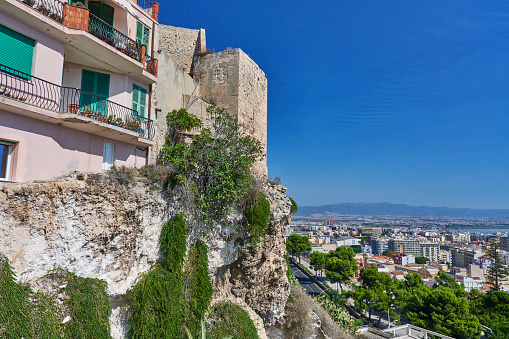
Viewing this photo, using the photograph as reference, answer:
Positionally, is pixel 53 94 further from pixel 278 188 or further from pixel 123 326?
pixel 278 188

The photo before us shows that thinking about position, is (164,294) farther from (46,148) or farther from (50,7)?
(50,7)

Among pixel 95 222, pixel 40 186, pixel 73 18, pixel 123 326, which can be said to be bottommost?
pixel 123 326

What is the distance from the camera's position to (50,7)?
962 cm

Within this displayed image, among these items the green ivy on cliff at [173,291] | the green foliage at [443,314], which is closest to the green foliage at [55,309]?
the green ivy on cliff at [173,291]

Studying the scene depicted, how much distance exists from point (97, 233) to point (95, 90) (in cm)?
597

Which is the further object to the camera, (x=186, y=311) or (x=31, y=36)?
(x=186, y=311)

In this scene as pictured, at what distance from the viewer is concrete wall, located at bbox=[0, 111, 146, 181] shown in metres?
8.41

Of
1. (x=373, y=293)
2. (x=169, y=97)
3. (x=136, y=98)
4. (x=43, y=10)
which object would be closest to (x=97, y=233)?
(x=136, y=98)

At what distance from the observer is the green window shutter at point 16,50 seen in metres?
8.29

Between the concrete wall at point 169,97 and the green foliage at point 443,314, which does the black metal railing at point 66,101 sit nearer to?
the concrete wall at point 169,97

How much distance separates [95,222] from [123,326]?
3500 millimetres

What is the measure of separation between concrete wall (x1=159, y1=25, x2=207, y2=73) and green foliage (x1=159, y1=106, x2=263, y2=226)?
27.2 feet

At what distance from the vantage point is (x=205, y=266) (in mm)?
11680

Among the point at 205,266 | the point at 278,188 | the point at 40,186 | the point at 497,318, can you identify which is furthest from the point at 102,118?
the point at 497,318
